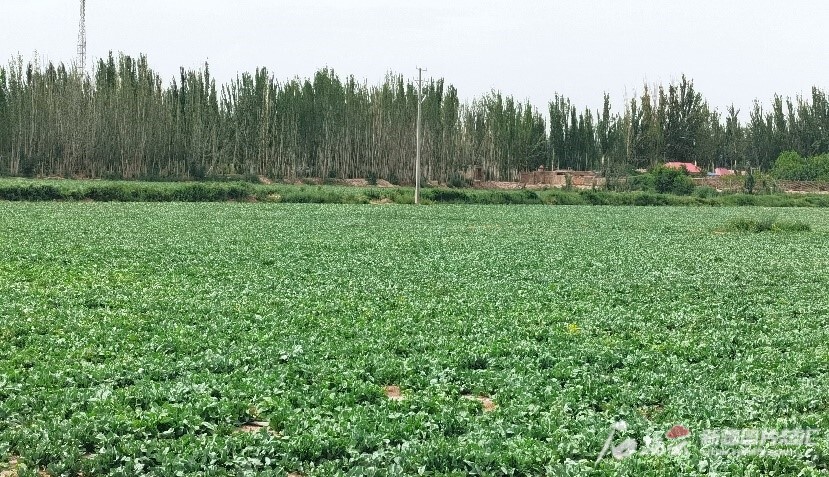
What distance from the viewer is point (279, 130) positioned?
243 feet

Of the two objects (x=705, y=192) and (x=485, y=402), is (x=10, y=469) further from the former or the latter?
(x=705, y=192)

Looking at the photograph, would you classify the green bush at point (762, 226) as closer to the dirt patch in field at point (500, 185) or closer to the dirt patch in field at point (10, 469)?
the dirt patch in field at point (10, 469)

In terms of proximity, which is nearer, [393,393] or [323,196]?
[393,393]

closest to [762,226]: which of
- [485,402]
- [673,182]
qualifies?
[485,402]

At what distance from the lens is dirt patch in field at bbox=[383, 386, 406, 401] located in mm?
8207

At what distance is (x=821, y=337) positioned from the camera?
11.3 meters

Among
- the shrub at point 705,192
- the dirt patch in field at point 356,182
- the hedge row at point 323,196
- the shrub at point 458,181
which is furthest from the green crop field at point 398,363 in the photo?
the shrub at point 458,181

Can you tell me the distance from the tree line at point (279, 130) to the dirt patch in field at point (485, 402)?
59.4 metres

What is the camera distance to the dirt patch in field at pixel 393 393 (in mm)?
8207

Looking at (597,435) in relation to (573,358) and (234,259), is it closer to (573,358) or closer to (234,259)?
(573,358)

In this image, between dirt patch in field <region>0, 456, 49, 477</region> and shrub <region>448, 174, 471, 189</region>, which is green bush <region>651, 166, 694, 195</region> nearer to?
shrub <region>448, 174, 471, 189</region>

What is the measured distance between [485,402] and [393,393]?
35.5 inches

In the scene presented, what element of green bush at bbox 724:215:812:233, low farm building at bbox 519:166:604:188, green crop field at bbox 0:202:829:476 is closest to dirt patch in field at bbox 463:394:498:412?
green crop field at bbox 0:202:829:476

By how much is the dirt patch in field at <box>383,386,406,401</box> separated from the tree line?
193ft
